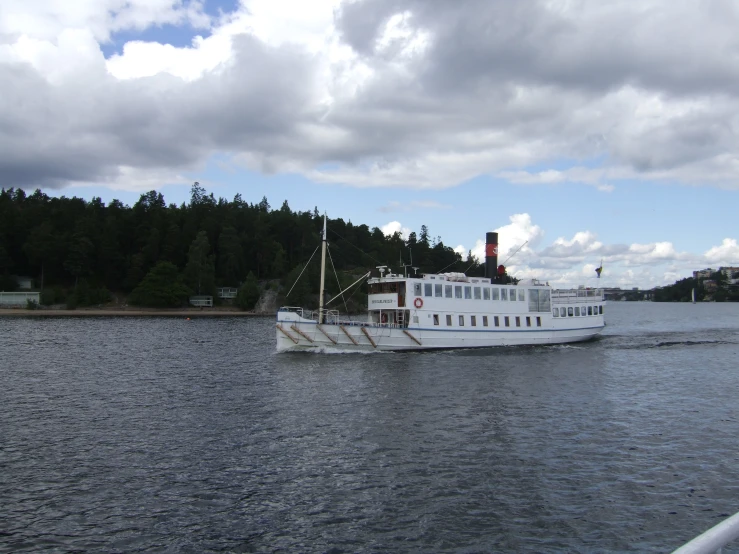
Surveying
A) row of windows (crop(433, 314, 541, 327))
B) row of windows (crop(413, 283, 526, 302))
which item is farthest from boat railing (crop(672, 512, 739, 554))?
row of windows (crop(433, 314, 541, 327))

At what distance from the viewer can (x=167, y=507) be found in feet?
58.2

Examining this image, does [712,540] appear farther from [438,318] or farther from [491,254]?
[491,254]

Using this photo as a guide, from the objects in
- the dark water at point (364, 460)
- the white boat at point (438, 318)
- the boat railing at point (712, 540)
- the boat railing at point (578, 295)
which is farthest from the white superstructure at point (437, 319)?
the boat railing at point (712, 540)

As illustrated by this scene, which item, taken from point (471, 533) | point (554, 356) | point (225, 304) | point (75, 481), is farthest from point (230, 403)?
point (225, 304)

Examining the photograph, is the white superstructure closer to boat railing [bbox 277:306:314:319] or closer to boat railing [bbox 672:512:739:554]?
boat railing [bbox 277:306:314:319]

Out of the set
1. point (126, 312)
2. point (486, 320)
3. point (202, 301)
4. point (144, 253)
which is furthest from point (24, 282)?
point (486, 320)

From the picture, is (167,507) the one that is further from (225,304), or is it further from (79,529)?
(225,304)

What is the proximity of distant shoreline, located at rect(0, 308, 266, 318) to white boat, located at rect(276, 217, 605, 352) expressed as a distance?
276ft

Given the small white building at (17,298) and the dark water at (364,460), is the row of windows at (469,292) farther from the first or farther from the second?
the small white building at (17,298)

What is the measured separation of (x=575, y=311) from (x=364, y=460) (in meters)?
53.6

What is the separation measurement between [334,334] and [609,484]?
118 feet

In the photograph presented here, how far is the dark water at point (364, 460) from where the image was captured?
53.2 ft

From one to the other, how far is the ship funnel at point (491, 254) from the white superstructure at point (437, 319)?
308 centimetres

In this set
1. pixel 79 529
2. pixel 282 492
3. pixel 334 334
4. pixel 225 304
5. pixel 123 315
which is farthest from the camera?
pixel 225 304
